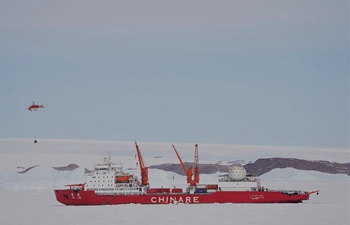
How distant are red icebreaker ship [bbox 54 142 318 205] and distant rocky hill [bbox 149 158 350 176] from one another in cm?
4178

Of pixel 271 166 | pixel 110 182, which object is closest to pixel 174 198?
pixel 110 182

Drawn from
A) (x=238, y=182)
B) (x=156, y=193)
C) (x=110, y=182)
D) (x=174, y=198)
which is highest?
(x=238, y=182)

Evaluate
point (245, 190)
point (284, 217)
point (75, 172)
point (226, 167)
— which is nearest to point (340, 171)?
point (226, 167)

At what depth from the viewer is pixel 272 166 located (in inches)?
4668

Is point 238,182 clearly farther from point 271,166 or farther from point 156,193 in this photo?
point 271,166

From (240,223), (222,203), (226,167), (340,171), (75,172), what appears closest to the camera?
(240,223)

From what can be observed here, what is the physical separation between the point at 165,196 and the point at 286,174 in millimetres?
48054

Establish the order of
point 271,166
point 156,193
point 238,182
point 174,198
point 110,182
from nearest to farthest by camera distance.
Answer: point 174,198 < point 110,182 < point 238,182 < point 156,193 < point 271,166

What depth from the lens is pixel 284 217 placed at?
50562mm

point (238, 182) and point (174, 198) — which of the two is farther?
point (238, 182)

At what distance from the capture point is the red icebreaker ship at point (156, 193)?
67.2 metres

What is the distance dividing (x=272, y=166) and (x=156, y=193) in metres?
51.7

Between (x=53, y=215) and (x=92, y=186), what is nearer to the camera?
(x=53, y=215)

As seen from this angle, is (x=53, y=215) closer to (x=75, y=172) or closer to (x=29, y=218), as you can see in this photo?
(x=29, y=218)
